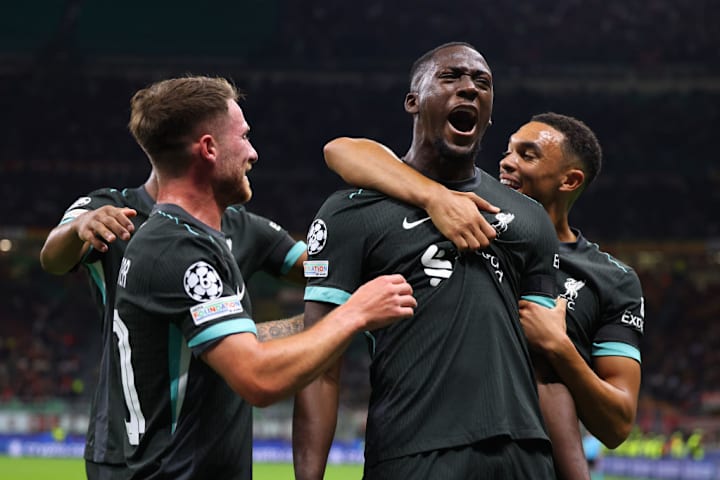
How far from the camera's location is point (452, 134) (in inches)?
121

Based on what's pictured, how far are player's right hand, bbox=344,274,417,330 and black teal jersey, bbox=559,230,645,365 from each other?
1.04 meters

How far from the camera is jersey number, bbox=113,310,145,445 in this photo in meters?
2.93

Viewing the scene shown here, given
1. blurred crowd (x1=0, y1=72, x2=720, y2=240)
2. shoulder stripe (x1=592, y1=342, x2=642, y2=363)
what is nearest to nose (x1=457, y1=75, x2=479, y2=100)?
shoulder stripe (x1=592, y1=342, x2=642, y2=363)

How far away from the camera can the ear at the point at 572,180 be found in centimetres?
375

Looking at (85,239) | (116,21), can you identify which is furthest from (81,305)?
(85,239)

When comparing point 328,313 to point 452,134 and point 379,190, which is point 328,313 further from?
point 452,134

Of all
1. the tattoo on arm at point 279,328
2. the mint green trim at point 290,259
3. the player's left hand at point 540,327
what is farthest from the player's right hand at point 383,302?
the mint green trim at point 290,259

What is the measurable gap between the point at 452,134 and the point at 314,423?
1031 mm

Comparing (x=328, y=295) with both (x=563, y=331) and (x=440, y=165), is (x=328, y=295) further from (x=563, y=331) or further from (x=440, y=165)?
(x=563, y=331)

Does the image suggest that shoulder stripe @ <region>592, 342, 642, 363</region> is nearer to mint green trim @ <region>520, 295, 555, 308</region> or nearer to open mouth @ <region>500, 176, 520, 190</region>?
mint green trim @ <region>520, 295, 555, 308</region>

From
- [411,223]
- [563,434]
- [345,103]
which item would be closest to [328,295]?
[411,223]

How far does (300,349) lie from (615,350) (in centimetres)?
142

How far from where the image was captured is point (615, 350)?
3543mm

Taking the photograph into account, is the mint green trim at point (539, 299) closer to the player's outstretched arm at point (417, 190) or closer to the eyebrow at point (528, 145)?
the player's outstretched arm at point (417, 190)
